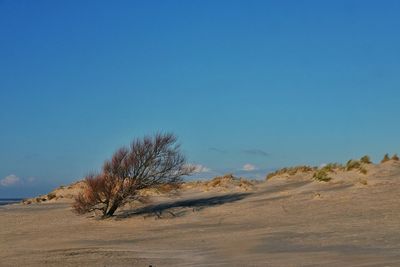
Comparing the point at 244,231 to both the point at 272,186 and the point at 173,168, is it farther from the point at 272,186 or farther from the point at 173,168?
the point at 272,186

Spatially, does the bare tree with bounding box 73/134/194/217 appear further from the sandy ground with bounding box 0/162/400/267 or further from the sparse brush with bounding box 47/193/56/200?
the sparse brush with bounding box 47/193/56/200

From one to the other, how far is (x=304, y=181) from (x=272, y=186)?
6.63 ft

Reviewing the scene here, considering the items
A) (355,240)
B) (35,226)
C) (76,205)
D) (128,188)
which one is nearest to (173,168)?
(128,188)

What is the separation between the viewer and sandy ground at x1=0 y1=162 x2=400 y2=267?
15.7m

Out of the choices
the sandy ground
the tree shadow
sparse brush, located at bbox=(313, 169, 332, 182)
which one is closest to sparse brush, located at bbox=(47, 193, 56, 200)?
the sandy ground

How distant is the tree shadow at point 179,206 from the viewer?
30703 mm

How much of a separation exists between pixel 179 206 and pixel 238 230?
34.6 feet

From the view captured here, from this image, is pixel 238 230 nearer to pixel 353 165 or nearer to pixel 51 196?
pixel 353 165

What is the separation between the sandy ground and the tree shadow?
6cm

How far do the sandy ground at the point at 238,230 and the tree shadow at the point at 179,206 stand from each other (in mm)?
61

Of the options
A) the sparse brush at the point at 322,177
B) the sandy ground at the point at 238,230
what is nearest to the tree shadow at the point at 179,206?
the sandy ground at the point at 238,230

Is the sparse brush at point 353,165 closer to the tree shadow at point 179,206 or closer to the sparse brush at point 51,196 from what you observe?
the tree shadow at point 179,206

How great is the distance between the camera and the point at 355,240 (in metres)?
17.1

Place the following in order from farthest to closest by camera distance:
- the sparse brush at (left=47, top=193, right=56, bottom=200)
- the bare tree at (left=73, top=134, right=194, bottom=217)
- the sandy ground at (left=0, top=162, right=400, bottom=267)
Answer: the sparse brush at (left=47, top=193, right=56, bottom=200), the bare tree at (left=73, top=134, right=194, bottom=217), the sandy ground at (left=0, top=162, right=400, bottom=267)
